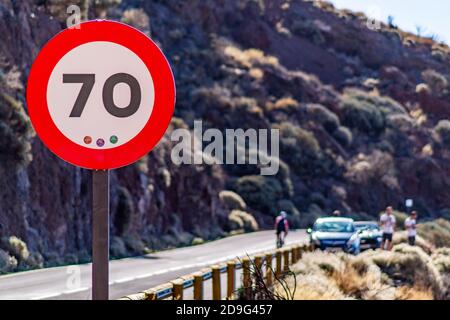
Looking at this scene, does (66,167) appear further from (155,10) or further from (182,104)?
(155,10)

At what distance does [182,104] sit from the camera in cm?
7206

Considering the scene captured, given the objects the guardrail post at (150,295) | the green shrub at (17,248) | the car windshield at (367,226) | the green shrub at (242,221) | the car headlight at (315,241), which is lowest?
the green shrub at (242,221)

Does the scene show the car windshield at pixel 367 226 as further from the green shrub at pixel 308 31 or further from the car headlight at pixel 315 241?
the green shrub at pixel 308 31

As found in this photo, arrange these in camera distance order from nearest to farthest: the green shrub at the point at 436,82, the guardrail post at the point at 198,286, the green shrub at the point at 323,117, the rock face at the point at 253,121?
1. the guardrail post at the point at 198,286
2. the rock face at the point at 253,121
3. the green shrub at the point at 323,117
4. the green shrub at the point at 436,82

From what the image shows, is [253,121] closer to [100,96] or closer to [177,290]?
[177,290]

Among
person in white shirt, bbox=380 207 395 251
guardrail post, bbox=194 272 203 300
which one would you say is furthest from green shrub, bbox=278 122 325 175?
guardrail post, bbox=194 272 203 300

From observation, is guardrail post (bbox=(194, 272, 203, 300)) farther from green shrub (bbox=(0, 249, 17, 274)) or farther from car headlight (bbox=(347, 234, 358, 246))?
car headlight (bbox=(347, 234, 358, 246))

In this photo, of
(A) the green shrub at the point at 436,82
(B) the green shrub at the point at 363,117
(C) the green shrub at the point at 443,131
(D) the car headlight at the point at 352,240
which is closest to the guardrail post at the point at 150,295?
(D) the car headlight at the point at 352,240

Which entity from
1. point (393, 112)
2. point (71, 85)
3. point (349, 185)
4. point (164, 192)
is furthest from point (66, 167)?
point (393, 112)

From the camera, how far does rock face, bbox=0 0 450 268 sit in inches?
1348

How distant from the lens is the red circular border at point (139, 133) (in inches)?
153

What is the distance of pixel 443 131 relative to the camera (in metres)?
87.2

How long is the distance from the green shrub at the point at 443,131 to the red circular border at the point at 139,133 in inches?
3274

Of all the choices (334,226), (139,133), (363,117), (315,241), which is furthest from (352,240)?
(363,117)
